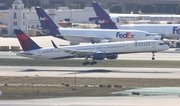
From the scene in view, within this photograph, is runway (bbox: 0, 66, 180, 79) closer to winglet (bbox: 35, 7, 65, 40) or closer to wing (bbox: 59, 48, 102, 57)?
wing (bbox: 59, 48, 102, 57)

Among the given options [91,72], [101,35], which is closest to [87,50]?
[91,72]

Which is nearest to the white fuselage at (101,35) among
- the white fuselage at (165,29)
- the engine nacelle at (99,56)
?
the white fuselage at (165,29)

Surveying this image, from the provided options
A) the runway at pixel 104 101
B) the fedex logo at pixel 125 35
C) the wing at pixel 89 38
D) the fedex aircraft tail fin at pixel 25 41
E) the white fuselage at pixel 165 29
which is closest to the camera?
the runway at pixel 104 101

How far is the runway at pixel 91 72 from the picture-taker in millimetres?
77750

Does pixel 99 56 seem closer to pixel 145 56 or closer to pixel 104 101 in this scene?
pixel 145 56

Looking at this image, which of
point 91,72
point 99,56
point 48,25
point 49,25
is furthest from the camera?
point 48,25

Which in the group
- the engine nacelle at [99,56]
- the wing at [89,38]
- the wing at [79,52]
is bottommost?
the wing at [89,38]

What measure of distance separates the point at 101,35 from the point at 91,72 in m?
43.6

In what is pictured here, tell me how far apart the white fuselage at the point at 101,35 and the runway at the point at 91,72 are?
3603cm

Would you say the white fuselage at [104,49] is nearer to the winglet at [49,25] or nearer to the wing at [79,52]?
the wing at [79,52]

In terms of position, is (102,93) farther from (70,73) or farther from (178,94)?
(70,73)

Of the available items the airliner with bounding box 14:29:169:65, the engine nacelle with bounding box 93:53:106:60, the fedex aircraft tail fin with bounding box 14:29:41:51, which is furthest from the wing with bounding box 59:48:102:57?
the fedex aircraft tail fin with bounding box 14:29:41:51

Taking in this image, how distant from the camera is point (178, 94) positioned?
199 ft

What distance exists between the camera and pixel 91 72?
8150cm
